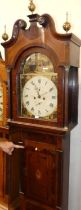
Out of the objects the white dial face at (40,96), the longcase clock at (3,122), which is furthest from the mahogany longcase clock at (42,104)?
the longcase clock at (3,122)

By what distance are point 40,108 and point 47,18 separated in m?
0.61

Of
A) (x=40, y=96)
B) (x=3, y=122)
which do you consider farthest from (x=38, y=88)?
(x=3, y=122)

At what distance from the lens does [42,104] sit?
1581 mm

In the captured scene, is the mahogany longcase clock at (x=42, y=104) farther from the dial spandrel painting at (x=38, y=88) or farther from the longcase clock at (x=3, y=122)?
the longcase clock at (x=3, y=122)

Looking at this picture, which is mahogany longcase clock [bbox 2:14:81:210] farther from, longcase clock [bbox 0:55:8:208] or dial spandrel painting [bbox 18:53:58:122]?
longcase clock [bbox 0:55:8:208]

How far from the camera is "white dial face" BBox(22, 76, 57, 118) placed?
1.54m

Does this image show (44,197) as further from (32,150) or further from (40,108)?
(40,108)

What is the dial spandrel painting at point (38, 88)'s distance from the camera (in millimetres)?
1532

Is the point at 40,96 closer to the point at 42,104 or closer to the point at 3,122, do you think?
the point at 42,104

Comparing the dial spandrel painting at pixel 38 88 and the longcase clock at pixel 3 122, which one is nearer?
the dial spandrel painting at pixel 38 88

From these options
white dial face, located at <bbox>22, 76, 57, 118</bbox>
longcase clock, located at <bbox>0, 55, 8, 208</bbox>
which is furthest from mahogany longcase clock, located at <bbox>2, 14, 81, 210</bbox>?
longcase clock, located at <bbox>0, 55, 8, 208</bbox>

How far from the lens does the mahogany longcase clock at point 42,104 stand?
4.81 ft

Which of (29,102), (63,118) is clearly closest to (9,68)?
(29,102)

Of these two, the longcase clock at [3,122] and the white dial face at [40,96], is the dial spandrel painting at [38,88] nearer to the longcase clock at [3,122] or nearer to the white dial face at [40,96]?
the white dial face at [40,96]
